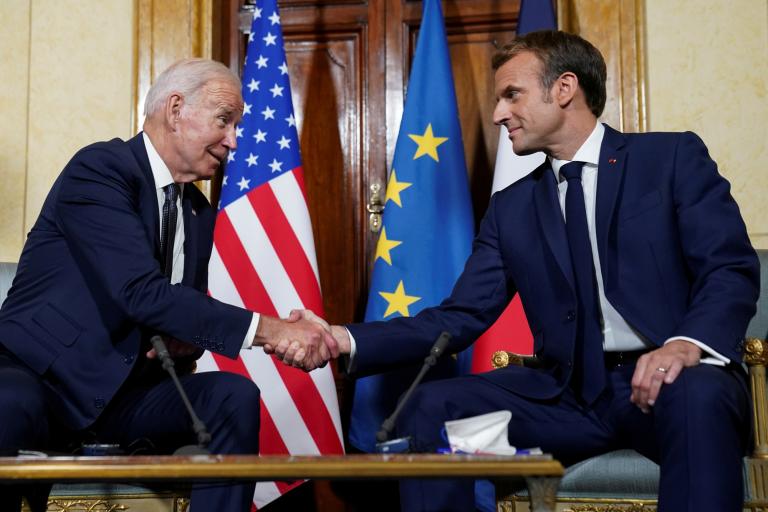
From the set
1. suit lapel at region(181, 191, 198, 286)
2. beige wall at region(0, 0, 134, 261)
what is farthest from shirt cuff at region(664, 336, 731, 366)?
beige wall at region(0, 0, 134, 261)

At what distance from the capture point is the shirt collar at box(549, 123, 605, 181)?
2768 millimetres

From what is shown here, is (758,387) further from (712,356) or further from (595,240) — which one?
(595,240)

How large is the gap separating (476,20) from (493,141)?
554 millimetres

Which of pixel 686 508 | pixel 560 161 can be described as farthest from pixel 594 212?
pixel 686 508

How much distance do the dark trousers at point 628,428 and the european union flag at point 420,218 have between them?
1131 millimetres

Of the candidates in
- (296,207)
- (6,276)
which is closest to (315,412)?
(296,207)

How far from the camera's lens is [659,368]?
86.9 inches

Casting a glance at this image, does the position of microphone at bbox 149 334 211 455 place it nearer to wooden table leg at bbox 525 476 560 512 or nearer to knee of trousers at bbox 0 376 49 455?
knee of trousers at bbox 0 376 49 455

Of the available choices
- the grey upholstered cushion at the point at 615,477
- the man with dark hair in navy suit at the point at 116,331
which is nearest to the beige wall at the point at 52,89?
the man with dark hair in navy suit at the point at 116,331

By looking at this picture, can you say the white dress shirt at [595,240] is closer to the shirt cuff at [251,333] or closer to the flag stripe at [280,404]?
the shirt cuff at [251,333]

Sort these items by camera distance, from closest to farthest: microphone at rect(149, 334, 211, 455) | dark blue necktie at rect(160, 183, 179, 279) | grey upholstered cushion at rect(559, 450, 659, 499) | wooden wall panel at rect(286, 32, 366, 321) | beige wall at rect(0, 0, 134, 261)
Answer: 1. microphone at rect(149, 334, 211, 455)
2. grey upholstered cushion at rect(559, 450, 659, 499)
3. dark blue necktie at rect(160, 183, 179, 279)
4. beige wall at rect(0, 0, 134, 261)
5. wooden wall panel at rect(286, 32, 366, 321)

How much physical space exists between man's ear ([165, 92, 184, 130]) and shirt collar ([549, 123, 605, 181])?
3.59ft

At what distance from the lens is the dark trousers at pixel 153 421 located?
2.31 meters

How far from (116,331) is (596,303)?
125cm
